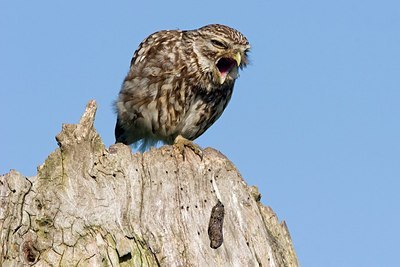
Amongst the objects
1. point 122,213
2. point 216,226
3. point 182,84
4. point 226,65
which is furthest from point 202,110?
point 122,213

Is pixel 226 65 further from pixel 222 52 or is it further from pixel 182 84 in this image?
pixel 182 84

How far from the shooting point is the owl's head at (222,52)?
9117 millimetres

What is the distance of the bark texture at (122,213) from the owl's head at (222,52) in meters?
3.46

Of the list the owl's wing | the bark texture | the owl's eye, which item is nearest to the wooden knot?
the bark texture

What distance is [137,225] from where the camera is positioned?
17.6ft

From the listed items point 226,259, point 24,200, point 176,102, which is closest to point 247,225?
point 226,259

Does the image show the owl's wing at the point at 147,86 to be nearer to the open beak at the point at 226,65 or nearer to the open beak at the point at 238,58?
the open beak at the point at 226,65

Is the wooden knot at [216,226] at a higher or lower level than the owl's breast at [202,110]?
lower

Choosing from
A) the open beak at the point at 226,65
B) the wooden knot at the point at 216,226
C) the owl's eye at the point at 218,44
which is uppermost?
the owl's eye at the point at 218,44

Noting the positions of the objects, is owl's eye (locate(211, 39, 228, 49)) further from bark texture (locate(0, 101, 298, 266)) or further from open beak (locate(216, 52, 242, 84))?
bark texture (locate(0, 101, 298, 266))

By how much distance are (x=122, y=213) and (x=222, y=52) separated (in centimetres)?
422

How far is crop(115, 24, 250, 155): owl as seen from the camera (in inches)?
359

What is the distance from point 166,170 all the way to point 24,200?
105cm

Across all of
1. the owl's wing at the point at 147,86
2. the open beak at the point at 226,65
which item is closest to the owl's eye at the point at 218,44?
the open beak at the point at 226,65
